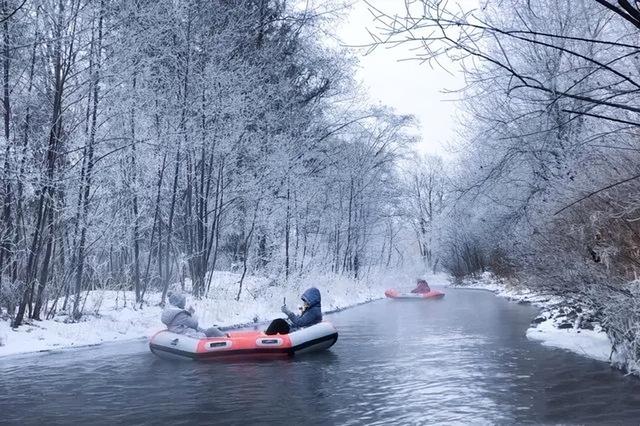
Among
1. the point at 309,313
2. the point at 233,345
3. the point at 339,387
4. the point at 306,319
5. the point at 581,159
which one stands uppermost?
the point at 581,159

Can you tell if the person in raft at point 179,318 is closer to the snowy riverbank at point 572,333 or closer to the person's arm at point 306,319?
the person's arm at point 306,319

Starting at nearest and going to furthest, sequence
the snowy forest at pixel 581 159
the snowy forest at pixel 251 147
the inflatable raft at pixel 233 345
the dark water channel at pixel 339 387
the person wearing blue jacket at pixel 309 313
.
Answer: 1. the snowy forest at pixel 581 159
2. the dark water channel at pixel 339 387
3. the snowy forest at pixel 251 147
4. the inflatable raft at pixel 233 345
5. the person wearing blue jacket at pixel 309 313

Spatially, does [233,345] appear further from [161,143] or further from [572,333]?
[161,143]

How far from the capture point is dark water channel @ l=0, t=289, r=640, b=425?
6789mm

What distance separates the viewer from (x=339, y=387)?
8.36 m

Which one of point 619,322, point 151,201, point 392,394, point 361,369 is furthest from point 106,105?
point 619,322

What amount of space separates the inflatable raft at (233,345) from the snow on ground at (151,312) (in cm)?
215

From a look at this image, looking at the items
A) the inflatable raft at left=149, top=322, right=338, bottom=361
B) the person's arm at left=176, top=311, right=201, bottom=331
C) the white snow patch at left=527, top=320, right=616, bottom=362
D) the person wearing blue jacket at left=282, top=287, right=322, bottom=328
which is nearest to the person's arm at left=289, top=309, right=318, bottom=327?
the person wearing blue jacket at left=282, top=287, right=322, bottom=328

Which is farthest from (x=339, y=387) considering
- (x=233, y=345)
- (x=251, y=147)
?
(x=251, y=147)

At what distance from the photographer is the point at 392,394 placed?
7.77 m

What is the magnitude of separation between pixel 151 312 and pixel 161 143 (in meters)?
4.07

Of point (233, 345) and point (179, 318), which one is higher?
point (179, 318)

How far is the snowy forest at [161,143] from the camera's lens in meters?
12.3

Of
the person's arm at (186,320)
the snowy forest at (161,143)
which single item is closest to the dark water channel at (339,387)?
the person's arm at (186,320)
